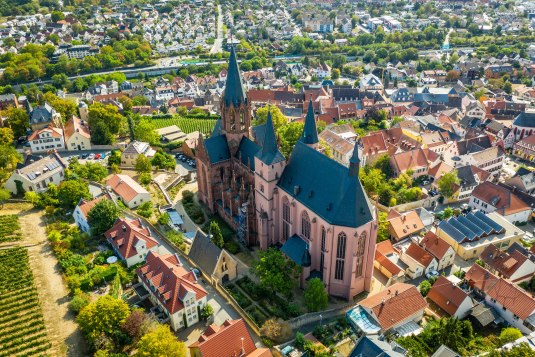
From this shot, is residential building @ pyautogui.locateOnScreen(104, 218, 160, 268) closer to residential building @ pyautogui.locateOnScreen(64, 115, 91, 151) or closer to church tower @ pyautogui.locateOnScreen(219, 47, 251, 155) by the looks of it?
church tower @ pyautogui.locateOnScreen(219, 47, 251, 155)

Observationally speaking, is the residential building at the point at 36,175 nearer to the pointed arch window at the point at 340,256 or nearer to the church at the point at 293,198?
the church at the point at 293,198

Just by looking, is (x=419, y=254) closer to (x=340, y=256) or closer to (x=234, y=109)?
(x=340, y=256)

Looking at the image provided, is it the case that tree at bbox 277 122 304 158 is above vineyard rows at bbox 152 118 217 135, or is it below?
above

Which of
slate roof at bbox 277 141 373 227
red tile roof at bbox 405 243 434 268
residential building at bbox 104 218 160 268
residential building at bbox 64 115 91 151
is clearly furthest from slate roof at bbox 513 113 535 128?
residential building at bbox 64 115 91 151

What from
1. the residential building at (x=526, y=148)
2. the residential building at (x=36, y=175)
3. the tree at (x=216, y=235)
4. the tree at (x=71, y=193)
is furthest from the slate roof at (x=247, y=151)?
the residential building at (x=526, y=148)

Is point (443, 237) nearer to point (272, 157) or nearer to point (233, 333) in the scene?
point (272, 157)

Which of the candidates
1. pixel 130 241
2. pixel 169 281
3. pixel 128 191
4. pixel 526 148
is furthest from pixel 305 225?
pixel 526 148

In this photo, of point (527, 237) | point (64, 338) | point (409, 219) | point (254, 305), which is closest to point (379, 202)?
point (409, 219)
